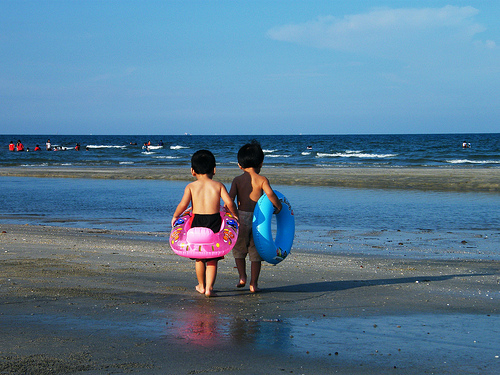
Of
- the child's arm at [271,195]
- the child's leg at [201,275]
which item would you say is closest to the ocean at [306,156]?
the child's arm at [271,195]

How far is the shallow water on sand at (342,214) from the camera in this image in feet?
30.2

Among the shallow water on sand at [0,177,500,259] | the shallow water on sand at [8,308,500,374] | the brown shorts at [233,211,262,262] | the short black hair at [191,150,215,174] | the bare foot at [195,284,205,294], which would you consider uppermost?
the short black hair at [191,150,215,174]

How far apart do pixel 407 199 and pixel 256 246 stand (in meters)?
11.7

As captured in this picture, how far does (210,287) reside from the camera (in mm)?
5430

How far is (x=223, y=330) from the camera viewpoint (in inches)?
169

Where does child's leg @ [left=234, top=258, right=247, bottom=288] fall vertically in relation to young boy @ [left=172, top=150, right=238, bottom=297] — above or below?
below

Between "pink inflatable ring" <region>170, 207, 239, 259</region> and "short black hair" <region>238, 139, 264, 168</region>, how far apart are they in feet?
2.12

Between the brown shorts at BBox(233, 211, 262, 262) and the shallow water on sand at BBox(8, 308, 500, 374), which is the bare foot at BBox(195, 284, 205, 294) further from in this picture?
the shallow water on sand at BBox(8, 308, 500, 374)

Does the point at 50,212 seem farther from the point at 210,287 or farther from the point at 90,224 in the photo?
the point at 210,287

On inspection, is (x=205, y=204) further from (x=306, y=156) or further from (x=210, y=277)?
(x=306, y=156)

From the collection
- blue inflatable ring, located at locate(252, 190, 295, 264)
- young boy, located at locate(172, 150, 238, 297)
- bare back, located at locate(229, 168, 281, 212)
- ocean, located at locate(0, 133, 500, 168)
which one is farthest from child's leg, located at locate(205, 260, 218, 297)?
ocean, located at locate(0, 133, 500, 168)

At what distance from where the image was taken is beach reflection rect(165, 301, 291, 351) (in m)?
3.99

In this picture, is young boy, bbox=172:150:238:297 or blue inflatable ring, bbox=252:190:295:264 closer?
young boy, bbox=172:150:238:297

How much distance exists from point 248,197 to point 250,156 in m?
0.40
